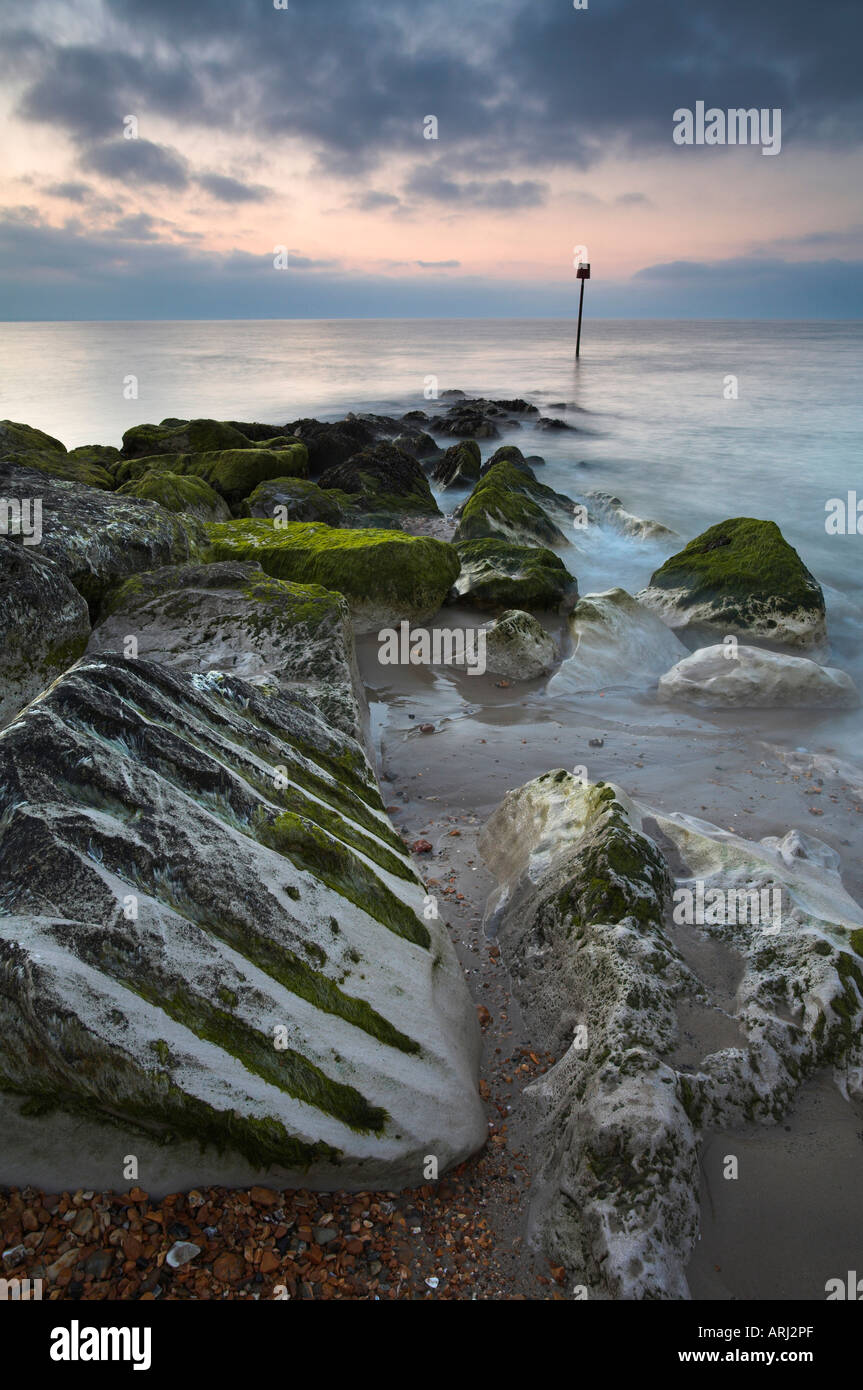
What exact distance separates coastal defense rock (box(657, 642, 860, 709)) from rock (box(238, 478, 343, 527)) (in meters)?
7.11

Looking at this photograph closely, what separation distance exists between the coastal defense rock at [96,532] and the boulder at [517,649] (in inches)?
133

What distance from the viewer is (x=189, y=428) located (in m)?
17.0

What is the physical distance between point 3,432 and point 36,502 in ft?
23.2

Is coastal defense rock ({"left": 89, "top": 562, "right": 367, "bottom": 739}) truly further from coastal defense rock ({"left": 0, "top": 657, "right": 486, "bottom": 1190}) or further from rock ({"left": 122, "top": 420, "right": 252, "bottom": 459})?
rock ({"left": 122, "top": 420, "right": 252, "bottom": 459})

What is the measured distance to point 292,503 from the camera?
41.4 ft

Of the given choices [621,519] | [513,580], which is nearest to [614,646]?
[513,580]

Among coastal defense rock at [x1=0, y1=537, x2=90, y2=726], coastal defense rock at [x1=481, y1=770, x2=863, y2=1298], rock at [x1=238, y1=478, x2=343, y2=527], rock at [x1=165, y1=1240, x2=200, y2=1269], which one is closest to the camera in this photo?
rock at [x1=165, y1=1240, x2=200, y2=1269]

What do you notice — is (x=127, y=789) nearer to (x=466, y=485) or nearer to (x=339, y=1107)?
(x=339, y=1107)

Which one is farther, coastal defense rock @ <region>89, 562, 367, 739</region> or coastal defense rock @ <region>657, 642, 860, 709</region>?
coastal defense rock @ <region>657, 642, 860, 709</region>

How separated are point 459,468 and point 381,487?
4679mm

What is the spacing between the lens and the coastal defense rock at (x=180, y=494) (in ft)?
35.2

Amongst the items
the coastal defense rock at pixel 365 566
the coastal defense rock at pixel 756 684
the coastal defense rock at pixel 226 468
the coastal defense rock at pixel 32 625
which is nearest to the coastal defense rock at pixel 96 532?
the coastal defense rock at pixel 32 625

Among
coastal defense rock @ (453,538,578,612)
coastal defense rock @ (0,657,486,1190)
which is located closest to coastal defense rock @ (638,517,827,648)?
coastal defense rock @ (453,538,578,612)

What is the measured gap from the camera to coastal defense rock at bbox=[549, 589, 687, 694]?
8000mm
